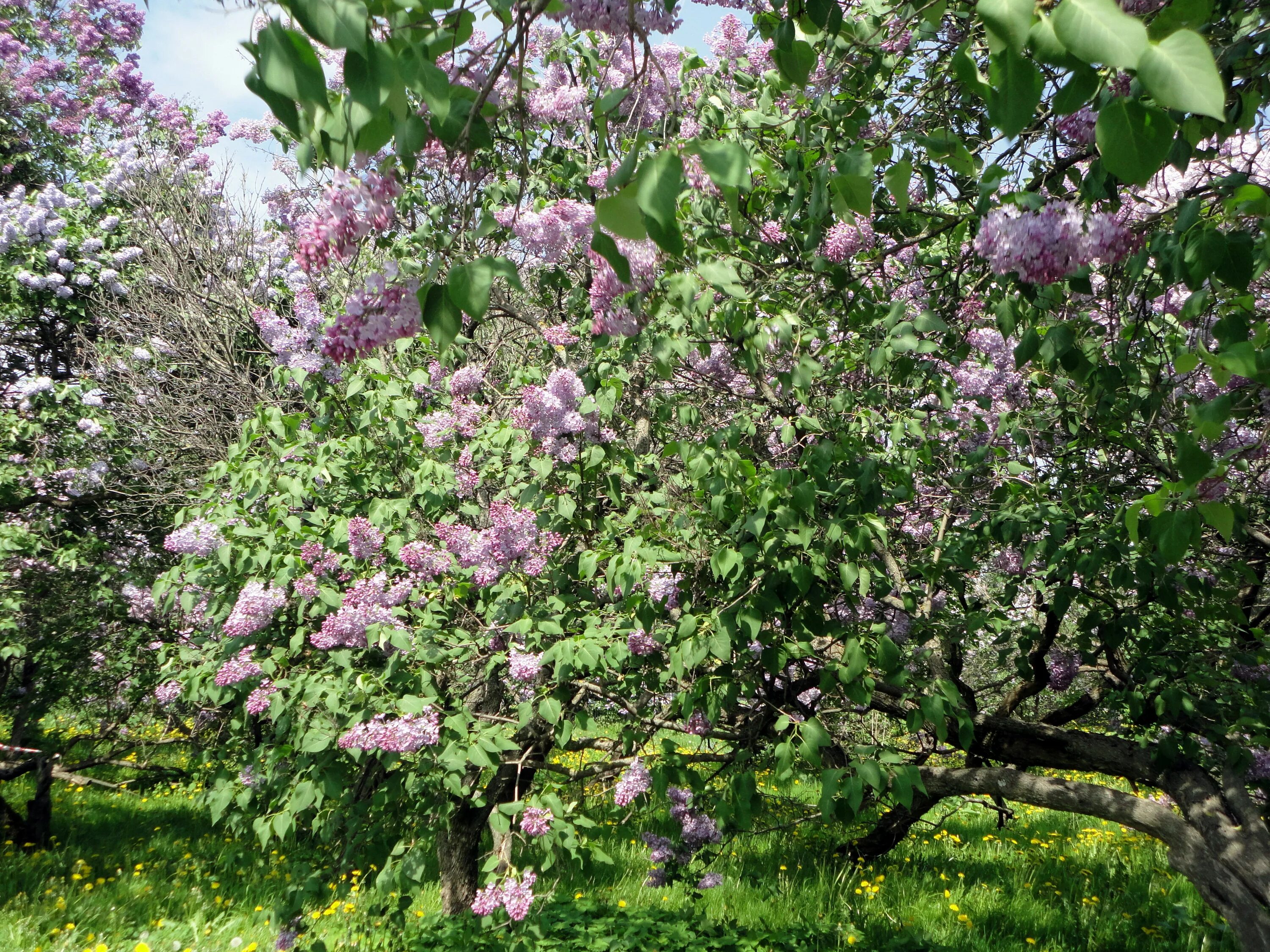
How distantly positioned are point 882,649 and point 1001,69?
6.66ft

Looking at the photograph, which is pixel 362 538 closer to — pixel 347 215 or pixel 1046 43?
pixel 347 215

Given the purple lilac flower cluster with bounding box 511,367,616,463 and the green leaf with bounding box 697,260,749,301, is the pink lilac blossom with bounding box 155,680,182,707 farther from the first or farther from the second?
the green leaf with bounding box 697,260,749,301

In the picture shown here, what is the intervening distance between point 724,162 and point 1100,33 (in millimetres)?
294

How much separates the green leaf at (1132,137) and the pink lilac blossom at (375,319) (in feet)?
3.39

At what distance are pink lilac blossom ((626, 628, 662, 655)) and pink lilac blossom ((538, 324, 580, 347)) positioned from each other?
1.16 meters

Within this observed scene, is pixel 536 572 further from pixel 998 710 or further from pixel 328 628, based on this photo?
pixel 998 710

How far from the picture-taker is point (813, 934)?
14.2 feet

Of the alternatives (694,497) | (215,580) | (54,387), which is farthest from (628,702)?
(54,387)

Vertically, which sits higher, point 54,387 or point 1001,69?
point 54,387

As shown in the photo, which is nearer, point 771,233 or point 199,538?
point 771,233

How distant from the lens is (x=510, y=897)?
3049 mm

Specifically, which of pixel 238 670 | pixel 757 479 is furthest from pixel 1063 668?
pixel 238 670

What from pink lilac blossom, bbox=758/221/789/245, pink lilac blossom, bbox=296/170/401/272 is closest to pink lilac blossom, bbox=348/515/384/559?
pink lilac blossom, bbox=758/221/789/245

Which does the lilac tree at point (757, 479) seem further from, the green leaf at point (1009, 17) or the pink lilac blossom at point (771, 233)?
the green leaf at point (1009, 17)
